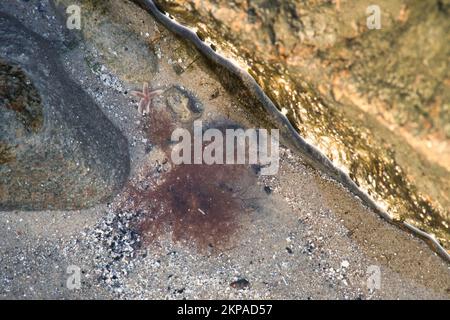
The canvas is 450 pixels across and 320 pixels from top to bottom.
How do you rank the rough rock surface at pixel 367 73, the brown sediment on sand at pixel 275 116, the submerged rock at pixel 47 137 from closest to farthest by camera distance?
the rough rock surface at pixel 367 73 → the submerged rock at pixel 47 137 → the brown sediment on sand at pixel 275 116

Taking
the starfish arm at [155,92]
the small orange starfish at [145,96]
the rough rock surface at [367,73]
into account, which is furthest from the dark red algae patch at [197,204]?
the rough rock surface at [367,73]

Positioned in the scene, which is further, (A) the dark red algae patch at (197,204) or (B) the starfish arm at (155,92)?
(B) the starfish arm at (155,92)

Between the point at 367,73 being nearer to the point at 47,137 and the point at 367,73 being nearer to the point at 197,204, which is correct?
the point at 197,204

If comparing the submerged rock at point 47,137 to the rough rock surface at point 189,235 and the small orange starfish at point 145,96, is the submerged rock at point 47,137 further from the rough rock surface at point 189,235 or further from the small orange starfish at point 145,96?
the small orange starfish at point 145,96

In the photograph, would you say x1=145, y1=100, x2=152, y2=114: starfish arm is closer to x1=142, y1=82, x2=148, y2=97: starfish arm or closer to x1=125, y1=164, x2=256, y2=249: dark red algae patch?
x1=142, y1=82, x2=148, y2=97: starfish arm

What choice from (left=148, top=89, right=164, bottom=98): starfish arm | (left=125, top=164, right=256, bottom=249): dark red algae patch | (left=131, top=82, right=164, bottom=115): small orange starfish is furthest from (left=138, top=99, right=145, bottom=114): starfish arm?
(left=125, top=164, right=256, bottom=249): dark red algae patch
